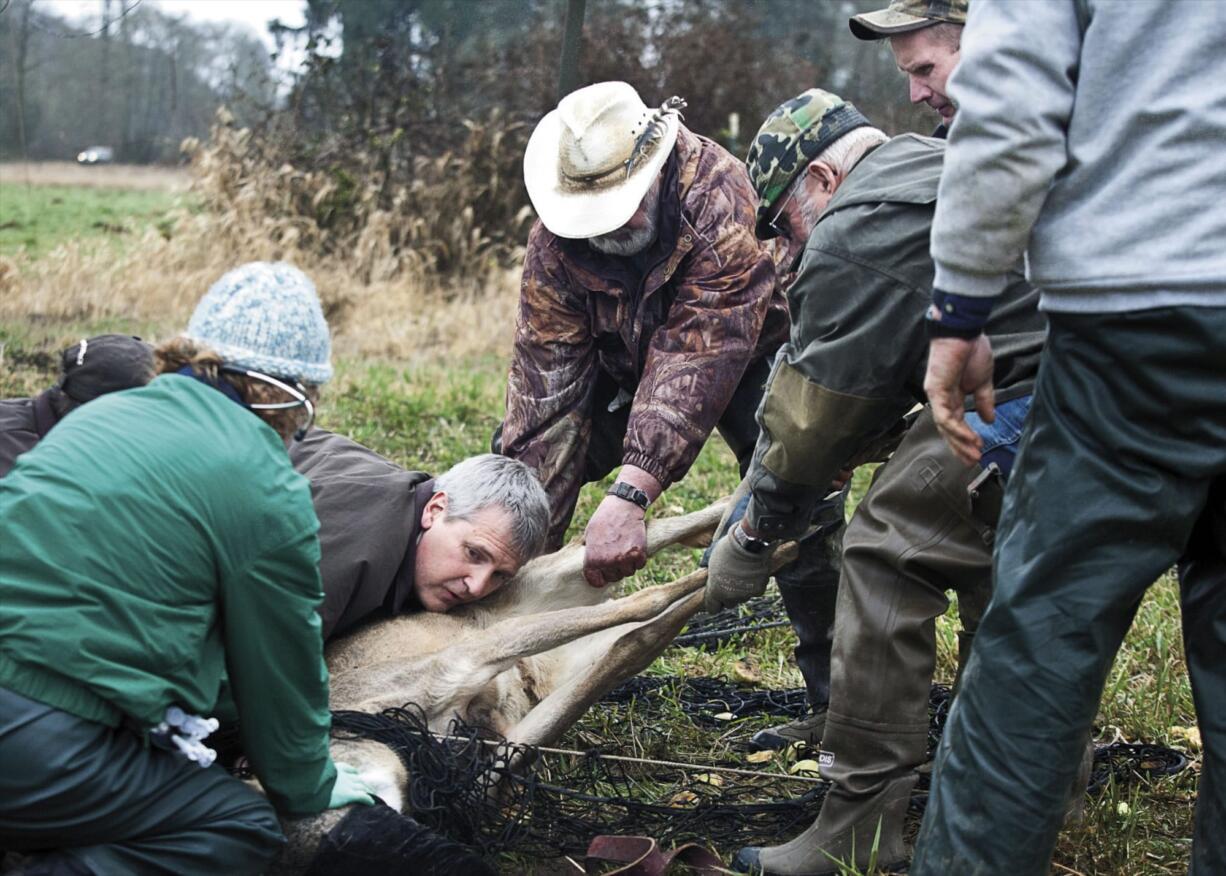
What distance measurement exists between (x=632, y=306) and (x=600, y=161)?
0.48 meters

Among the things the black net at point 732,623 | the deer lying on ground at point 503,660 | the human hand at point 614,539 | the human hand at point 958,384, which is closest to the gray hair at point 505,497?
the human hand at point 614,539

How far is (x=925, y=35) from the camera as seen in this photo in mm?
3486

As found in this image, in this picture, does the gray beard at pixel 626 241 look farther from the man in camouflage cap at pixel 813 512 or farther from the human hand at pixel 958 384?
the human hand at pixel 958 384

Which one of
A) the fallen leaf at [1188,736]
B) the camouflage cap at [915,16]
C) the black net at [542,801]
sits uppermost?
the camouflage cap at [915,16]

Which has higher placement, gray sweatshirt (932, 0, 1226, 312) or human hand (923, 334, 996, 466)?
gray sweatshirt (932, 0, 1226, 312)

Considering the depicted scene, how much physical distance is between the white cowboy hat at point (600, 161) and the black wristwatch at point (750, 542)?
1.10m

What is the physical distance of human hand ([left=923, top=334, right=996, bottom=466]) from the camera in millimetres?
2537

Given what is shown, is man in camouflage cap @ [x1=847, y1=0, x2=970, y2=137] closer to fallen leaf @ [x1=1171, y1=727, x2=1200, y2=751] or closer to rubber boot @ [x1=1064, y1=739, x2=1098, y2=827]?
rubber boot @ [x1=1064, y1=739, x2=1098, y2=827]

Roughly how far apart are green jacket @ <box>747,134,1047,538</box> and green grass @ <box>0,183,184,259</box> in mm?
9696

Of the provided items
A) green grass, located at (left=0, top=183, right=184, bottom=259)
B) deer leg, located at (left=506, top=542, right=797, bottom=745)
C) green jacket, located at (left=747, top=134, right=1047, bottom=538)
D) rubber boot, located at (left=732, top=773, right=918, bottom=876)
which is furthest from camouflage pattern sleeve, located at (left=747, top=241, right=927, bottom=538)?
green grass, located at (left=0, top=183, right=184, bottom=259)

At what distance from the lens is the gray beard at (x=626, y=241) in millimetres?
4402

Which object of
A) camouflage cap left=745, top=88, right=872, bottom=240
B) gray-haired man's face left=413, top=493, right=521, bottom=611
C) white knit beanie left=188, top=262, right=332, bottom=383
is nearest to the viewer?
white knit beanie left=188, top=262, right=332, bottom=383

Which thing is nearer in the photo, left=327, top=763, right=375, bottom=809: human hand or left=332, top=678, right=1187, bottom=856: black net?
left=327, top=763, right=375, bottom=809: human hand

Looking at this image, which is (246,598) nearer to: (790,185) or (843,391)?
(843,391)
